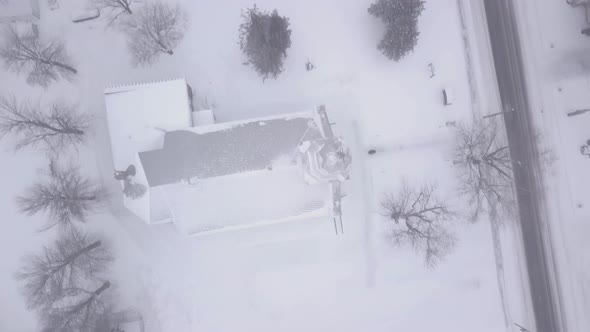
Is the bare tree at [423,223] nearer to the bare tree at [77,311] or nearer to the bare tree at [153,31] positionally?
the bare tree at [153,31]

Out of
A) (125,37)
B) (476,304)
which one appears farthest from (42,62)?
(476,304)

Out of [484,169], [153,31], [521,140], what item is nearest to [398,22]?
[484,169]

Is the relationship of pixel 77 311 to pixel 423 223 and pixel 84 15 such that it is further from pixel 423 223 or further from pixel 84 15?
pixel 423 223

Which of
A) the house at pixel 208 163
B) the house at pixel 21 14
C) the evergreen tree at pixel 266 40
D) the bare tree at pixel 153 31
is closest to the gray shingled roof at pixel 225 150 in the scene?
the house at pixel 208 163

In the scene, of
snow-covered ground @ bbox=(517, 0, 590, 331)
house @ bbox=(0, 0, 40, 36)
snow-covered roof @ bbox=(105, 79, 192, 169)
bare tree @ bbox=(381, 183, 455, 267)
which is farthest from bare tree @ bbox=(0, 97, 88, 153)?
snow-covered ground @ bbox=(517, 0, 590, 331)

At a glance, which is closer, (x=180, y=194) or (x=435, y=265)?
(x=180, y=194)

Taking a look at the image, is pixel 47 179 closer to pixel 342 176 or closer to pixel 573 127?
→ pixel 342 176
